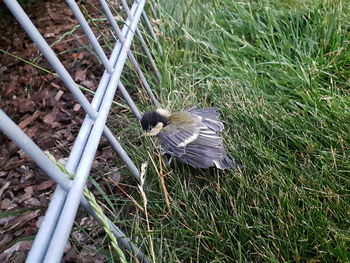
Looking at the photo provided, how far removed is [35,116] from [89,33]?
0.90 meters

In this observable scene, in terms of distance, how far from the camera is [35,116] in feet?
6.39

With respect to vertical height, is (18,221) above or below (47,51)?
below

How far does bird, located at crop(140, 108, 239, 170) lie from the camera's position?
1.29 metres

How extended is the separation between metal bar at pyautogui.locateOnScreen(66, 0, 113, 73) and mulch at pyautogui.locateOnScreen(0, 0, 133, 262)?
29cm

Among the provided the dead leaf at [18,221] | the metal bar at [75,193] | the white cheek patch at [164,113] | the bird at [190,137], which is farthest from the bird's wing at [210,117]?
the dead leaf at [18,221]

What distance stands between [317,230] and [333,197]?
0.42 ft

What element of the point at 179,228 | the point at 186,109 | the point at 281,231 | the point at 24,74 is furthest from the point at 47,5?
the point at 281,231

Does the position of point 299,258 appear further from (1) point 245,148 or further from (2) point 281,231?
(1) point 245,148

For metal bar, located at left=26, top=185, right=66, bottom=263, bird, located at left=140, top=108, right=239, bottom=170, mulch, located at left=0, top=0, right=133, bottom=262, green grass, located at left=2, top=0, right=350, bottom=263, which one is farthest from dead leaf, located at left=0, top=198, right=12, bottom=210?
metal bar, located at left=26, top=185, right=66, bottom=263

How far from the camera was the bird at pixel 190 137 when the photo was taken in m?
1.29

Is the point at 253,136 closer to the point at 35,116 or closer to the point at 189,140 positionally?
the point at 189,140

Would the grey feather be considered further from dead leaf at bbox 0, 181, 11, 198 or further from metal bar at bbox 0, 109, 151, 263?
dead leaf at bbox 0, 181, 11, 198

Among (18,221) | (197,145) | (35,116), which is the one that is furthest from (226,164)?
(35,116)

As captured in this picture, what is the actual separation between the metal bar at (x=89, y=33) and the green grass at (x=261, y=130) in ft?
1.10
